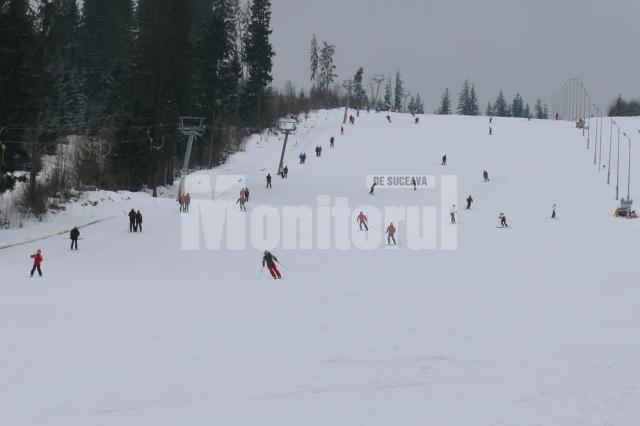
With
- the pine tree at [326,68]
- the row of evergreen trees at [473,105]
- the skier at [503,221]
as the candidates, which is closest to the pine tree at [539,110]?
the row of evergreen trees at [473,105]

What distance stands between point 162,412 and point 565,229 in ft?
92.2

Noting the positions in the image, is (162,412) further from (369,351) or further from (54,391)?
(369,351)

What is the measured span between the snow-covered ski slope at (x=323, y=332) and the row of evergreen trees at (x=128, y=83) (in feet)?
21.6

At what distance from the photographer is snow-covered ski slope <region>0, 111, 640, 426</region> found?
9.61 meters

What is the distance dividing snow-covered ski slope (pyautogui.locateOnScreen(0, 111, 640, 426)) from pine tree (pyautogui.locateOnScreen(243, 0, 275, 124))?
3920 cm

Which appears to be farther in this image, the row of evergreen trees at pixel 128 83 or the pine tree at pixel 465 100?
the pine tree at pixel 465 100

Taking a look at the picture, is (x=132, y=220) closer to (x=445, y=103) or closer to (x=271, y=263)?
(x=271, y=263)

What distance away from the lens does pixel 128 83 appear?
44469 millimetres

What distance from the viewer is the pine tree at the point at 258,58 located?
2717 inches

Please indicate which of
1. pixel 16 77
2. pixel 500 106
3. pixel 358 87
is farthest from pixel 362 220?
pixel 500 106

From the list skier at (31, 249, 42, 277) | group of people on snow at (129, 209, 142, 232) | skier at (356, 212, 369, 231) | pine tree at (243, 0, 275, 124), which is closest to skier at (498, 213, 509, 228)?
skier at (356, 212, 369, 231)

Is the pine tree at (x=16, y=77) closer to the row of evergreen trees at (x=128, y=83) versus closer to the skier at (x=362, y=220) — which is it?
the row of evergreen trees at (x=128, y=83)

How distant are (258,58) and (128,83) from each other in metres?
26.4

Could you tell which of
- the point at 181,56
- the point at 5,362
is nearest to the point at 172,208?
the point at 181,56
